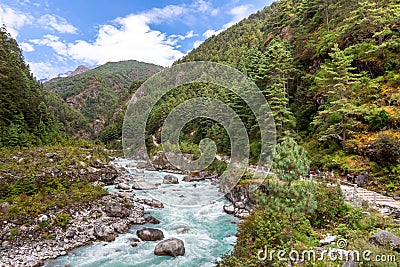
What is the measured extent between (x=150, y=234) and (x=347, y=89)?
16.3m

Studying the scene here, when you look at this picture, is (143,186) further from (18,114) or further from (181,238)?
(18,114)

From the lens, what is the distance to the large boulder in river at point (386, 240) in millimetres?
7258

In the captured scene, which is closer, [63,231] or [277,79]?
[63,231]

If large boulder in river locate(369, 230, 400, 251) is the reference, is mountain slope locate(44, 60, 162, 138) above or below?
above

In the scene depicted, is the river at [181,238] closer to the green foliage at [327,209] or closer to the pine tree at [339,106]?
the green foliage at [327,209]

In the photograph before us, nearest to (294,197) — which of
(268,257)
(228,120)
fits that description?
(268,257)

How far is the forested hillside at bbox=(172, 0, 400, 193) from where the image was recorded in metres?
15.7

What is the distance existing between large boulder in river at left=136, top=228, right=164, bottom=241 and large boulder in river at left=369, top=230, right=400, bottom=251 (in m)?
9.53

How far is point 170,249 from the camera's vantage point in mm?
12008

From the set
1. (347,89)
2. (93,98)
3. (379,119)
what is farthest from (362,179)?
(93,98)

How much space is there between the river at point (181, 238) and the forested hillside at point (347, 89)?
778cm

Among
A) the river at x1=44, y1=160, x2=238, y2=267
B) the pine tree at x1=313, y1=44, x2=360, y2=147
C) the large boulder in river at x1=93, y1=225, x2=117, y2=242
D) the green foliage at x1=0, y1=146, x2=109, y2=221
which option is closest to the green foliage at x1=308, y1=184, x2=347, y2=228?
the river at x1=44, y1=160, x2=238, y2=267

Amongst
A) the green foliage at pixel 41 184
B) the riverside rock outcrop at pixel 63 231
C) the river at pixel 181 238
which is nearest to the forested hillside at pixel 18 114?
the green foliage at pixel 41 184

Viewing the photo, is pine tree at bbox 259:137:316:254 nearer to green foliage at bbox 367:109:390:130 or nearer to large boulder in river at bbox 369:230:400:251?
large boulder in river at bbox 369:230:400:251
